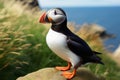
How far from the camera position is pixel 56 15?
17.3 ft

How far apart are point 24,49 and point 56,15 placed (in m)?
2.29

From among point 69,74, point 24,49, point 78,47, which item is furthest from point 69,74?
point 24,49

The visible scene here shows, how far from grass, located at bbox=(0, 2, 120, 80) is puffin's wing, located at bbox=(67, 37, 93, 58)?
1.08m

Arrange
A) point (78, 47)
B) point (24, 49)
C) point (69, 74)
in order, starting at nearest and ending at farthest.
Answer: point (78, 47), point (69, 74), point (24, 49)

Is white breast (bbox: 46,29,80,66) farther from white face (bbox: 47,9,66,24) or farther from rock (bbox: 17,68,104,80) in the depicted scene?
rock (bbox: 17,68,104,80)

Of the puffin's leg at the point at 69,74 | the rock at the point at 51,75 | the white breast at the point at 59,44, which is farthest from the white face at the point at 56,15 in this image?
the rock at the point at 51,75

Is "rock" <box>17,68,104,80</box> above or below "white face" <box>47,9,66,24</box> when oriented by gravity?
below

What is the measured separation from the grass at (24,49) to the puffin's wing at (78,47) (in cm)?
108

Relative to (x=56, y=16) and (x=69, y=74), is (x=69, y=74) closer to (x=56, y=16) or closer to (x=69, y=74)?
(x=69, y=74)

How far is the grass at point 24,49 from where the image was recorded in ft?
22.2

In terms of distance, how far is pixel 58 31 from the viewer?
5277 millimetres

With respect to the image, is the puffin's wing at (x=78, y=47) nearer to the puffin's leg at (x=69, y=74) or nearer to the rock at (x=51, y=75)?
the puffin's leg at (x=69, y=74)

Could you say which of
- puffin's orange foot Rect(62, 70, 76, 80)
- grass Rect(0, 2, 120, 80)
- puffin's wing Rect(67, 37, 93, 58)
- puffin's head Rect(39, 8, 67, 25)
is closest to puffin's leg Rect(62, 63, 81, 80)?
puffin's orange foot Rect(62, 70, 76, 80)

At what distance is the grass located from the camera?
678 cm
